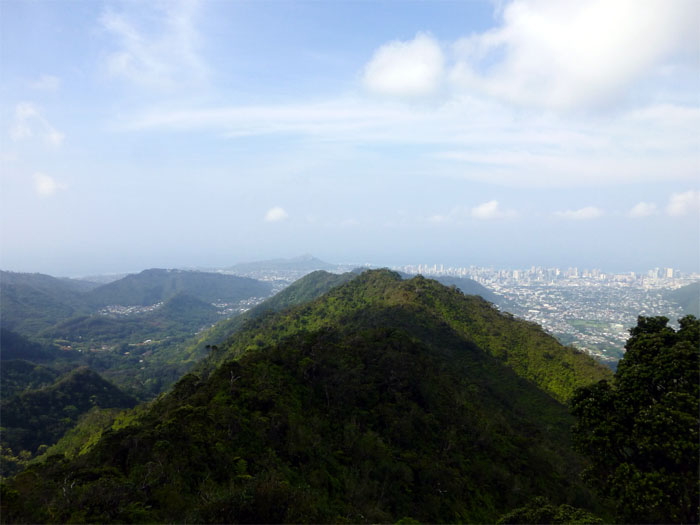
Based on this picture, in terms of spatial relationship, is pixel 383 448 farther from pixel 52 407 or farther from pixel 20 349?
pixel 20 349

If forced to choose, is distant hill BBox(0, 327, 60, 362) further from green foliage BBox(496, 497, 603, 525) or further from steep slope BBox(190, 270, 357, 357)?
green foliage BBox(496, 497, 603, 525)

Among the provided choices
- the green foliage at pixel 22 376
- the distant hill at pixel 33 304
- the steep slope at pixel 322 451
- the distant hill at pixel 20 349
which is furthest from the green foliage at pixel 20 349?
the steep slope at pixel 322 451

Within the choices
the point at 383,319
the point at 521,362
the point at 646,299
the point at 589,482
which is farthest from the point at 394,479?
the point at 646,299

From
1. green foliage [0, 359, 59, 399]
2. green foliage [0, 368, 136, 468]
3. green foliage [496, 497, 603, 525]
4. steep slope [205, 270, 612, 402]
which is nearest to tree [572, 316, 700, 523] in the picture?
green foliage [496, 497, 603, 525]

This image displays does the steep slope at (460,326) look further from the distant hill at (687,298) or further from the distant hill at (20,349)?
the distant hill at (687,298)

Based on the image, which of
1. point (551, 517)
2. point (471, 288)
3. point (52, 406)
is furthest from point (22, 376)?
point (471, 288)
